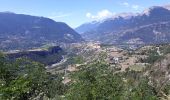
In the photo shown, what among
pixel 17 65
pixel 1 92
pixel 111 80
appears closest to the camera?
pixel 1 92

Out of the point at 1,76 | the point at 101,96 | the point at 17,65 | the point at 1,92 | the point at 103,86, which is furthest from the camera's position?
the point at 103,86

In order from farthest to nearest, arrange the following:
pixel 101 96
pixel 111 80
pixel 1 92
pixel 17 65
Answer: pixel 111 80 < pixel 101 96 < pixel 17 65 < pixel 1 92

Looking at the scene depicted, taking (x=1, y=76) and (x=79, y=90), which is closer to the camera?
(x=1, y=76)

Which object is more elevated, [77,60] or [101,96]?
[77,60]

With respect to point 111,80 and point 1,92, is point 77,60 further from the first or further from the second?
point 1,92

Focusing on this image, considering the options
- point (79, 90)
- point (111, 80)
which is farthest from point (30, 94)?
point (111, 80)

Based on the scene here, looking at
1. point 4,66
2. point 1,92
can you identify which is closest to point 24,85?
point 1,92

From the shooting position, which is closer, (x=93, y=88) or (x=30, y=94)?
(x=30, y=94)

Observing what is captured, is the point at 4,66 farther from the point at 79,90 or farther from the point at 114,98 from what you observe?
the point at 114,98

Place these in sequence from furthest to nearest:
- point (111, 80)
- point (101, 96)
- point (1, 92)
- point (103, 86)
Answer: point (111, 80), point (103, 86), point (101, 96), point (1, 92)
